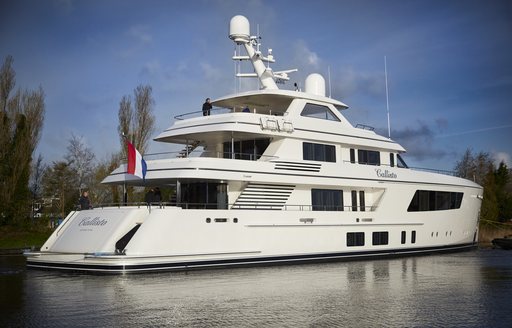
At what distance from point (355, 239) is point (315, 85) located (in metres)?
6.82

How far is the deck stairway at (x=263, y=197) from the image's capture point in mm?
18859

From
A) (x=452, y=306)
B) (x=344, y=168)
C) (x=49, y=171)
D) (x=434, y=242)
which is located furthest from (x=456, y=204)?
(x=49, y=171)

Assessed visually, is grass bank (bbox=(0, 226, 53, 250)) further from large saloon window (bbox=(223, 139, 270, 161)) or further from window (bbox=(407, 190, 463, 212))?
window (bbox=(407, 190, 463, 212))

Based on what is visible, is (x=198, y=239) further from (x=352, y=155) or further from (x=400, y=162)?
(x=400, y=162)

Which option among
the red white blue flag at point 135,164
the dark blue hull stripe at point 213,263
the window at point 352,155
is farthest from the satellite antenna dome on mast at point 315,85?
the red white blue flag at point 135,164

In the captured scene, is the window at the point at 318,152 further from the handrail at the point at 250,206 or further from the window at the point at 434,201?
the window at the point at 434,201

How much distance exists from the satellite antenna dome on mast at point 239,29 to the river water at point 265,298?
9.79 meters

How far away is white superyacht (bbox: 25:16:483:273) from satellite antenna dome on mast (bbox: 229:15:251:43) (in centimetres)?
4

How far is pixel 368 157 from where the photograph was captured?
23.4 meters

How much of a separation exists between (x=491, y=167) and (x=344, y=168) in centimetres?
3358

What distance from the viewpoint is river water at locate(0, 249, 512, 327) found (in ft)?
32.9

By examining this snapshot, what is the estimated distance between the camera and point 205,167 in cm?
1780

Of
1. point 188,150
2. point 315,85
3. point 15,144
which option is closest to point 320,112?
point 315,85

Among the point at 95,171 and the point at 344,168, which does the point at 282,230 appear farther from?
the point at 95,171
